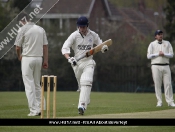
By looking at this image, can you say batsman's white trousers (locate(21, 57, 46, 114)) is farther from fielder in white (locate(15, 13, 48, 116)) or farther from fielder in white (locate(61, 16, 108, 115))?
fielder in white (locate(61, 16, 108, 115))

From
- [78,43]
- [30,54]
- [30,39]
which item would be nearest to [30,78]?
[30,54]

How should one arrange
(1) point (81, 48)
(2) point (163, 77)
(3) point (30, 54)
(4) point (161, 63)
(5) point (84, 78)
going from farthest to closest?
1. (2) point (163, 77)
2. (4) point (161, 63)
3. (1) point (81, 48)
4. (3) point (30, 54)
5. (5) point (84, 78)

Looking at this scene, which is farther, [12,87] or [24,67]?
[12,87]

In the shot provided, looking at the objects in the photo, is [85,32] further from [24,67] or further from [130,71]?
[130,71]

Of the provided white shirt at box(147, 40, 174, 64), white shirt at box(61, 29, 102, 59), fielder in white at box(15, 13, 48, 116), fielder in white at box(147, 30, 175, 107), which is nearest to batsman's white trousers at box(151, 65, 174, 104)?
fielder in white at box(147, 30, 175, 107)

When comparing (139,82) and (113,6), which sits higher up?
(113,6)

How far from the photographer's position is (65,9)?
52281 millimetres

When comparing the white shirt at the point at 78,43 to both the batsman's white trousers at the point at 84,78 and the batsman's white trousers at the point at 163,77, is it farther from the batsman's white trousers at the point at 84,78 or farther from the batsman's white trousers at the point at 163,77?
the batsman's white trousers at the point at 163,77

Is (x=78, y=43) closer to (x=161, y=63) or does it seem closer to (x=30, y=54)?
(x=30, y=54)

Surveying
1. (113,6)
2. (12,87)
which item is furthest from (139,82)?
(113,6)

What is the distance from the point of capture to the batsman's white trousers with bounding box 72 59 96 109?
12266 millimetres

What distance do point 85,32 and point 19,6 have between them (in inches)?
1266

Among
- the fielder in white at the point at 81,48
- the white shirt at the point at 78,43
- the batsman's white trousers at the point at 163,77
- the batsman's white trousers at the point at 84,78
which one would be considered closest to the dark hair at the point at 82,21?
the fielder in white at the point at 81,48

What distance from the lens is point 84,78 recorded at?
12445mm
